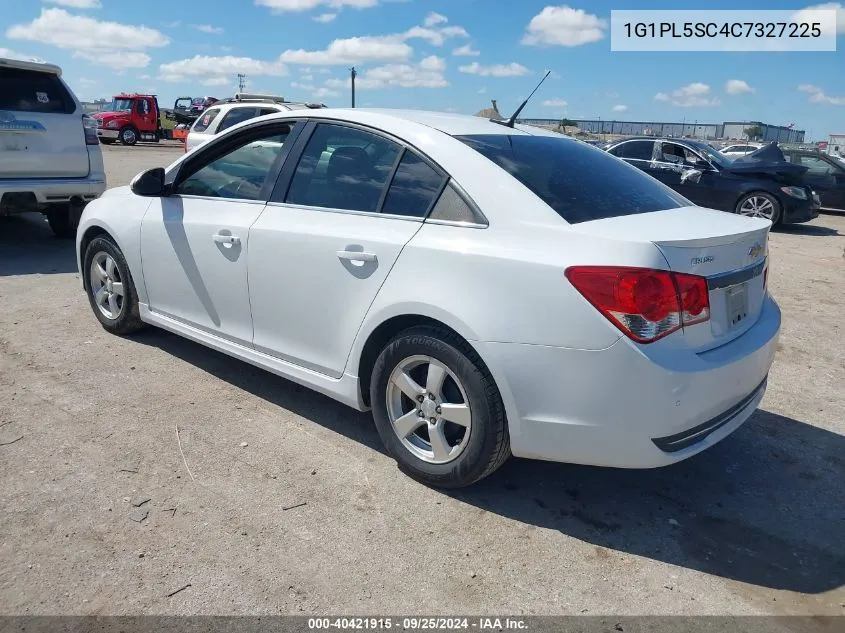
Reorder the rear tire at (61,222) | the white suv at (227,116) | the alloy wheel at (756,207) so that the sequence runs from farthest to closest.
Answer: the white suv at (227,116) < the alloy wheel at (756,207) < the rear tire at (61,222)

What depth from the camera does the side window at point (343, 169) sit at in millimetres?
3273

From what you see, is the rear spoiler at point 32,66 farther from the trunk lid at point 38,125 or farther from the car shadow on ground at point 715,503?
the car shadow on ground at point 715,503

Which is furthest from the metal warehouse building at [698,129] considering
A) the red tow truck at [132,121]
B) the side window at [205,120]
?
the side window at [205,120]

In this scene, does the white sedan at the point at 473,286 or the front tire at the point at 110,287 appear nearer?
the white sedan at the point at 473,286

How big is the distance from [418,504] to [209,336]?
1.80 meters

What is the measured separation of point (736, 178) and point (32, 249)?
11.1 metres

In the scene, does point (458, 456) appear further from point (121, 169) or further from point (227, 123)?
point (121, 169)

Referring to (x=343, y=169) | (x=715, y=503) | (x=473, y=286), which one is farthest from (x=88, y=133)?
(x=715, y=503)

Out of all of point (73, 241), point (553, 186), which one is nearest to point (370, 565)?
point (553, 186)

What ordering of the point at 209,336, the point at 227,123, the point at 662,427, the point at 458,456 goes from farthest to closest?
the point at 227,123
the point at 209,336
the point at 458,456
the point at 662,427

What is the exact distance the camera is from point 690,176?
40.8 feet

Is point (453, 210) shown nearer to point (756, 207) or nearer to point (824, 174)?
point (756, 207)

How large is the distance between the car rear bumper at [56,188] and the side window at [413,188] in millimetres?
5598

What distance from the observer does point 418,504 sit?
300 centimetres
